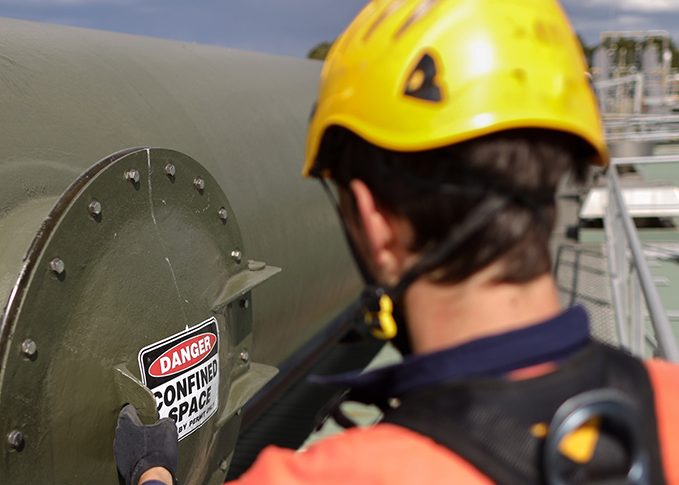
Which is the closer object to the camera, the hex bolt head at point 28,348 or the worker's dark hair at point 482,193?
the worker's dark hair at point 482,193

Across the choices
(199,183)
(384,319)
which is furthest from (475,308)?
(199,183)

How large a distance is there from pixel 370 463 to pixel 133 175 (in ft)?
3.83

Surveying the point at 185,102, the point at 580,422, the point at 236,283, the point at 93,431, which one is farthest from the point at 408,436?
the point at 185,102

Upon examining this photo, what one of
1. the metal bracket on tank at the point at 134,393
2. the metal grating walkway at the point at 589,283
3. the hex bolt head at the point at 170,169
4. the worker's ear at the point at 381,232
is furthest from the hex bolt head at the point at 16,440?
the metal grating walkway at the point at 589,283

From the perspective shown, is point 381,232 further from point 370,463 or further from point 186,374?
point 186,374

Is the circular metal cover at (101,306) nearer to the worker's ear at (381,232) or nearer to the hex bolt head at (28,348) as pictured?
the hex bolt head at (28,348)

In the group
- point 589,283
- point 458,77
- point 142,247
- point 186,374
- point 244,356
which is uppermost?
point 458,77

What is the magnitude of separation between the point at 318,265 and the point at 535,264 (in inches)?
107

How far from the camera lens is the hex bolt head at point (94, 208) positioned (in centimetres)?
175

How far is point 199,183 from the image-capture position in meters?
2.21

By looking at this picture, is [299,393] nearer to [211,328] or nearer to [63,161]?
[211,328]

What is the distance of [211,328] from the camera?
223 cm

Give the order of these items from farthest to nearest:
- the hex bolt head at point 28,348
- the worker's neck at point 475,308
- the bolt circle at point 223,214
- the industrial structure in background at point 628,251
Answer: the industrial structure in background at point 628,251
the bolt circle at point 223,214
the hex bolt head at point 28,348
the worker's neck at point 475,308

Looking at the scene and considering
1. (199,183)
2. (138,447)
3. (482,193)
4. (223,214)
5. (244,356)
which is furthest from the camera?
(244,356)
